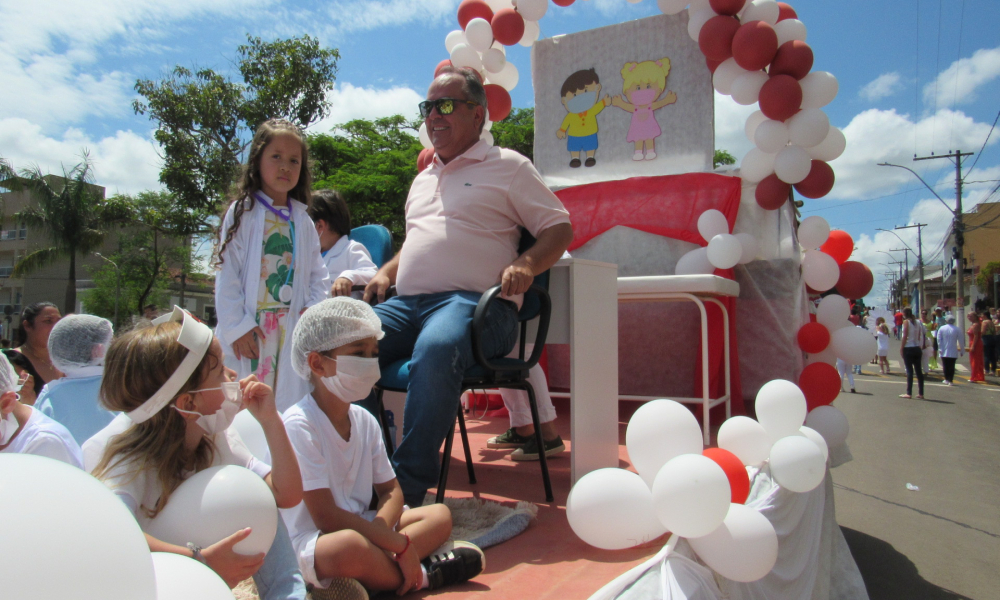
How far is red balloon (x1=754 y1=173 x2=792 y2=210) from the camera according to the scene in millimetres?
4000

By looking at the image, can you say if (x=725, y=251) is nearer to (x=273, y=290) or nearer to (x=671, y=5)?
(x=671, y=5)

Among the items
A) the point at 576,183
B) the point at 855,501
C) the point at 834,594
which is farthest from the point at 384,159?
the point at 834,594

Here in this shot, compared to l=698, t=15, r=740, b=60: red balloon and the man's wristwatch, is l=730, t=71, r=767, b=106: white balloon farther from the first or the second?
the man's wristwatch

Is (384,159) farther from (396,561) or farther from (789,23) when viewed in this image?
(396,561)

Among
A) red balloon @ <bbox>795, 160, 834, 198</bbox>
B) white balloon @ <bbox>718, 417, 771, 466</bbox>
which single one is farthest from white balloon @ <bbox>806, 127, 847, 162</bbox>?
white balloon @ <bbox>718, 417, 771, 466</bbox>

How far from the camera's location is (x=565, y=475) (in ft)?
9.21

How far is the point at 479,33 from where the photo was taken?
4801mm

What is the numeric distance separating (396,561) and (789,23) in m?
3.89

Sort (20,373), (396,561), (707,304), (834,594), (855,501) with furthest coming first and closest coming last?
(707,304) → (855,501) → (20,373) → (834,594) → (396,561)

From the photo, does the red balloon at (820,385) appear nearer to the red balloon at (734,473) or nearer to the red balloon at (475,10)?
the red balloon at (734,473)

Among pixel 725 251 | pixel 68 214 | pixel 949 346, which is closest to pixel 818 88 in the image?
pixel 725 251

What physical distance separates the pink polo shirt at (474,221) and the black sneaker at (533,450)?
106 cm

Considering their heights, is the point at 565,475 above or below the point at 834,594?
above

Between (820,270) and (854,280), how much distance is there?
0.22 meters
